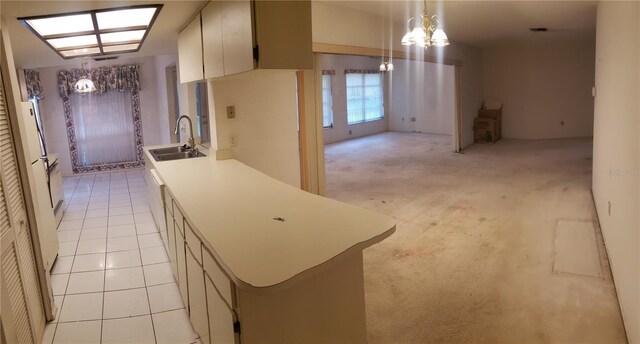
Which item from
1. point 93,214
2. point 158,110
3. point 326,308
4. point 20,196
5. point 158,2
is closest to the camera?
point 326,308

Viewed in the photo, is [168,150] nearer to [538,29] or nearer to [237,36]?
[237,36]

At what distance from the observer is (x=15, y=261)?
2355mm

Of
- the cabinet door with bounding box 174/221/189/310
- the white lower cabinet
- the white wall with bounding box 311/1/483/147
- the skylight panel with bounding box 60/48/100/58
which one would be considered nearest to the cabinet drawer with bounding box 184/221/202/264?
the white lower cabinet

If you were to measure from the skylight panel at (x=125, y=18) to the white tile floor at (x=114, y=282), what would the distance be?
201 centimetres

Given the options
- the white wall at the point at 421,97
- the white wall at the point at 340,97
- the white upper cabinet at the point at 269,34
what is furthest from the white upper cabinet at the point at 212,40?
the white wall at the point at 421,97

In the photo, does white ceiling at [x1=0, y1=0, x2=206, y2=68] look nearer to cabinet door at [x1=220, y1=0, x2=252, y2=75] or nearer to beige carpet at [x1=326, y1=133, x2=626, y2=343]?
cabinet door at [x1=220, y1=0, x2=252, y2=75]

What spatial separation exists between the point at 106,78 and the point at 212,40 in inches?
263

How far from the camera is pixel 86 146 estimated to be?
880 cm

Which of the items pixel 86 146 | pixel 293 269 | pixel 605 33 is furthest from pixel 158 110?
pixel 293 269

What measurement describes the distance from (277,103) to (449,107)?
909 centimetres

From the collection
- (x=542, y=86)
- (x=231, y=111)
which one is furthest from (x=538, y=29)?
(x=231, y=111)

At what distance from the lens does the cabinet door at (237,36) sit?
7.06 feet

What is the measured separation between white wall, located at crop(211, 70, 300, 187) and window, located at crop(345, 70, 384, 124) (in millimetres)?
8091

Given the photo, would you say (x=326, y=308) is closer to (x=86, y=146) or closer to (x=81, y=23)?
(x=81, y=23)
